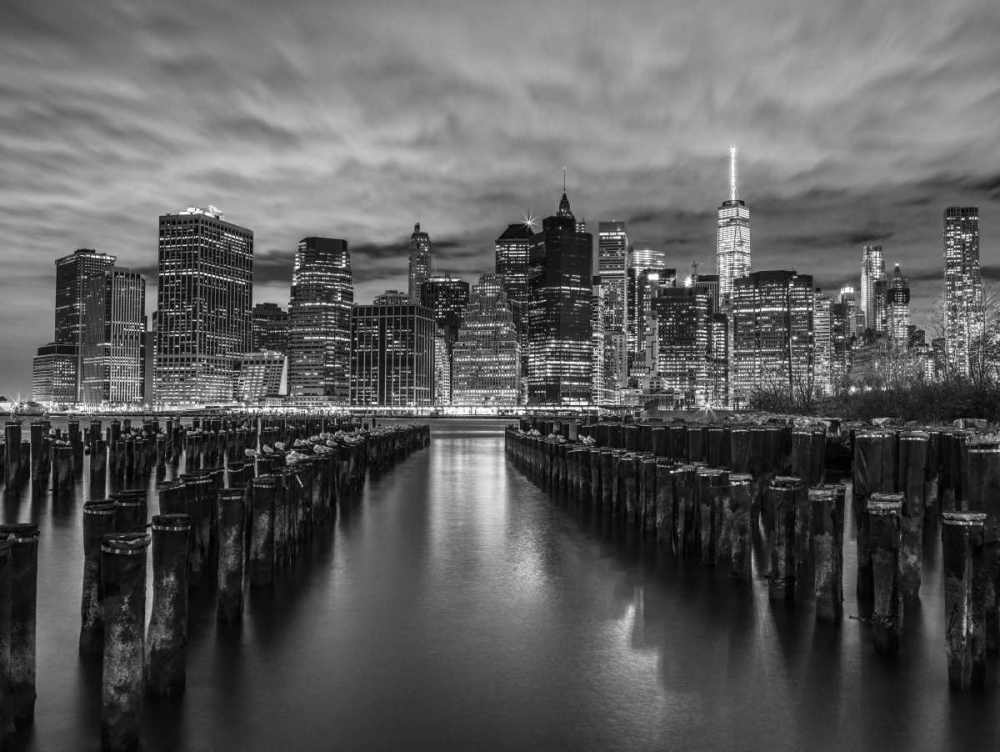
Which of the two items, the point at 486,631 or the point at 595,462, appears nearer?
the point at 486,631

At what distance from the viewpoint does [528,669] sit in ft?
30.2

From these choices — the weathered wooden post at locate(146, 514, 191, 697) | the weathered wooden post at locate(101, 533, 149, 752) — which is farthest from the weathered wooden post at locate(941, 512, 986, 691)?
the weathered wooden post at locate(146, 514, 191, 697)

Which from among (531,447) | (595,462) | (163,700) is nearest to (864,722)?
(163,700)

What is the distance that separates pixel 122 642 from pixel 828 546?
8427 mm

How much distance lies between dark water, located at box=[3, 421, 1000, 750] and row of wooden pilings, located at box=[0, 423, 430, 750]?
361 mm

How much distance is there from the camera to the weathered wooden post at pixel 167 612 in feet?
26.2

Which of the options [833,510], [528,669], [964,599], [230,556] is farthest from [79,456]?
[964,599]

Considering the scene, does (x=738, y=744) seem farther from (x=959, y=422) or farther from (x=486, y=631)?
(x=959, y=422)

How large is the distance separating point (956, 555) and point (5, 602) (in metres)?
9.37

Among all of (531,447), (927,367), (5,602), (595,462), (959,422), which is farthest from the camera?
(927,367)

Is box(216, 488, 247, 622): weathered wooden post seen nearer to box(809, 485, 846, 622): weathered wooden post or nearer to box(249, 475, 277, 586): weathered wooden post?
box(249, 475, 277, 586): weathered wooden post

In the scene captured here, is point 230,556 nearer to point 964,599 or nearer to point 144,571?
point 144,571

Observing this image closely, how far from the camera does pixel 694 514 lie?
49.9 feet

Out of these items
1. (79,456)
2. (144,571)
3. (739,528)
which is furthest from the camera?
(79,456)
